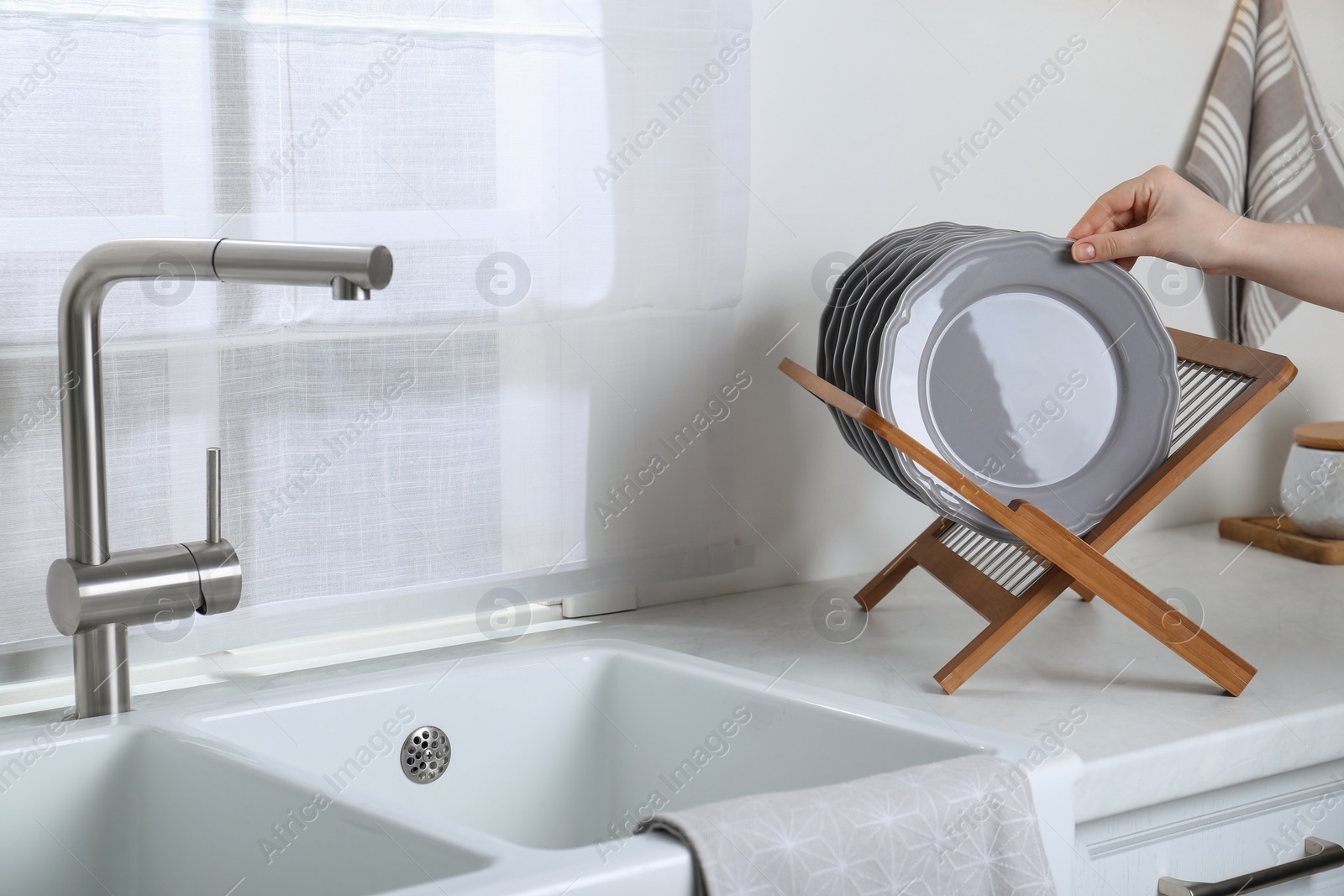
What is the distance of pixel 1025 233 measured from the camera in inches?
38.0

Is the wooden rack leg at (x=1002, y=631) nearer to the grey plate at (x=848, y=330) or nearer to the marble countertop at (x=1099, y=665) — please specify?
the marble countertop at (x=1099, y=665)

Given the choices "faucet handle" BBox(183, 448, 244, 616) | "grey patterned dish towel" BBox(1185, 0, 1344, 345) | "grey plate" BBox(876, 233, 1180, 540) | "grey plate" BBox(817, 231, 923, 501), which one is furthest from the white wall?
"faucet handle" BBox(183, 448, 244, 616)

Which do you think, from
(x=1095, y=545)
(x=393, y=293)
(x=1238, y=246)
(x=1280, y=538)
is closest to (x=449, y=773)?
(x=393, y=293)

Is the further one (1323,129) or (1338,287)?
(1323,129)

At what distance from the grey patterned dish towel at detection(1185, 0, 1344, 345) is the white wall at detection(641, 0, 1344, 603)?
32mm

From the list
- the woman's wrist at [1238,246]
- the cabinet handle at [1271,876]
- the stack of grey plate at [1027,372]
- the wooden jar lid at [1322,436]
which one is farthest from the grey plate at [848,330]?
the wooden jar lid at [1322,436]

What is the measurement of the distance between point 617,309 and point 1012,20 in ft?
2.01

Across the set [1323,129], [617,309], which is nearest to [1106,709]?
[617,309]

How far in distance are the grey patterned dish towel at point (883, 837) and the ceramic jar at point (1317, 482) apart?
89 cm

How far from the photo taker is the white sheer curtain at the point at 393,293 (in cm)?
89

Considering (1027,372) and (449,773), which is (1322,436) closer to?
(1027,372)

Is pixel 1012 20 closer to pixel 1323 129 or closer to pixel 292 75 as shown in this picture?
pixel 1323 129

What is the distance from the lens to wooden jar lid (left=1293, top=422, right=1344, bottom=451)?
1.39 metres

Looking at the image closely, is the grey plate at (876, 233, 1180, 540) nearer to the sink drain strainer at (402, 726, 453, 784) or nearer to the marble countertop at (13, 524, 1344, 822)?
the marble countertop at (13, 524, 1344, 822)
